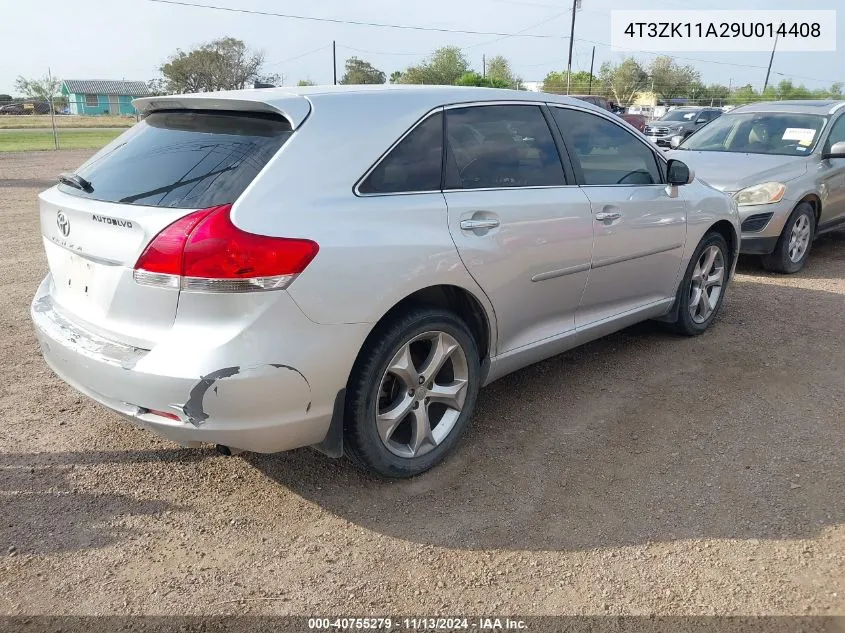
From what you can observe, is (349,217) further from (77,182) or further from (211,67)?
(211,67)

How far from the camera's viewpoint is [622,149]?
4402mm

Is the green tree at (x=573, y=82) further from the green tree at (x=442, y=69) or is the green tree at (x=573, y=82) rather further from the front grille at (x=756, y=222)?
the front grille at (x=756, y=222)

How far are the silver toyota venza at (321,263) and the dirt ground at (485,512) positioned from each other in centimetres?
34

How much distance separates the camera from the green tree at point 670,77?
7806 cm

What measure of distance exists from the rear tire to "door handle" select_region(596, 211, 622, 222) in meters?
3.84

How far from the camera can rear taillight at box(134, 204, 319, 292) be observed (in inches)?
99.1

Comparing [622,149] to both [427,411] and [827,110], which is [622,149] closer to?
[427,411]

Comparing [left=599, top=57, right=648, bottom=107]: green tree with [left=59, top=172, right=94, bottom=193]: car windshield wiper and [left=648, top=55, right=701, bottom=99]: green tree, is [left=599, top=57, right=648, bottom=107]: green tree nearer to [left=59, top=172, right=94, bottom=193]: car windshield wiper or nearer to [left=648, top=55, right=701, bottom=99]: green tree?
[left=648, top=55, right=701, bottom=99]: green tree

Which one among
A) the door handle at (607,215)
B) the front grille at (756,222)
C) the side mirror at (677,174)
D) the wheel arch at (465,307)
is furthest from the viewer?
the front grille at (756,222)

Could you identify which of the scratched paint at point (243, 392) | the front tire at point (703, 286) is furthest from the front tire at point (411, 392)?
the front tire at point (703, 286)

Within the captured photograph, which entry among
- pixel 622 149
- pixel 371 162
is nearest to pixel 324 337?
pixel 371 162

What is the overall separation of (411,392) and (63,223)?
1.65 m

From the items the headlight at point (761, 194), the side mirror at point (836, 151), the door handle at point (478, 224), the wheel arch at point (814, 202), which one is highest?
the side mirror at point (836, 151)

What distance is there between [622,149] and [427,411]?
216 centimetres
